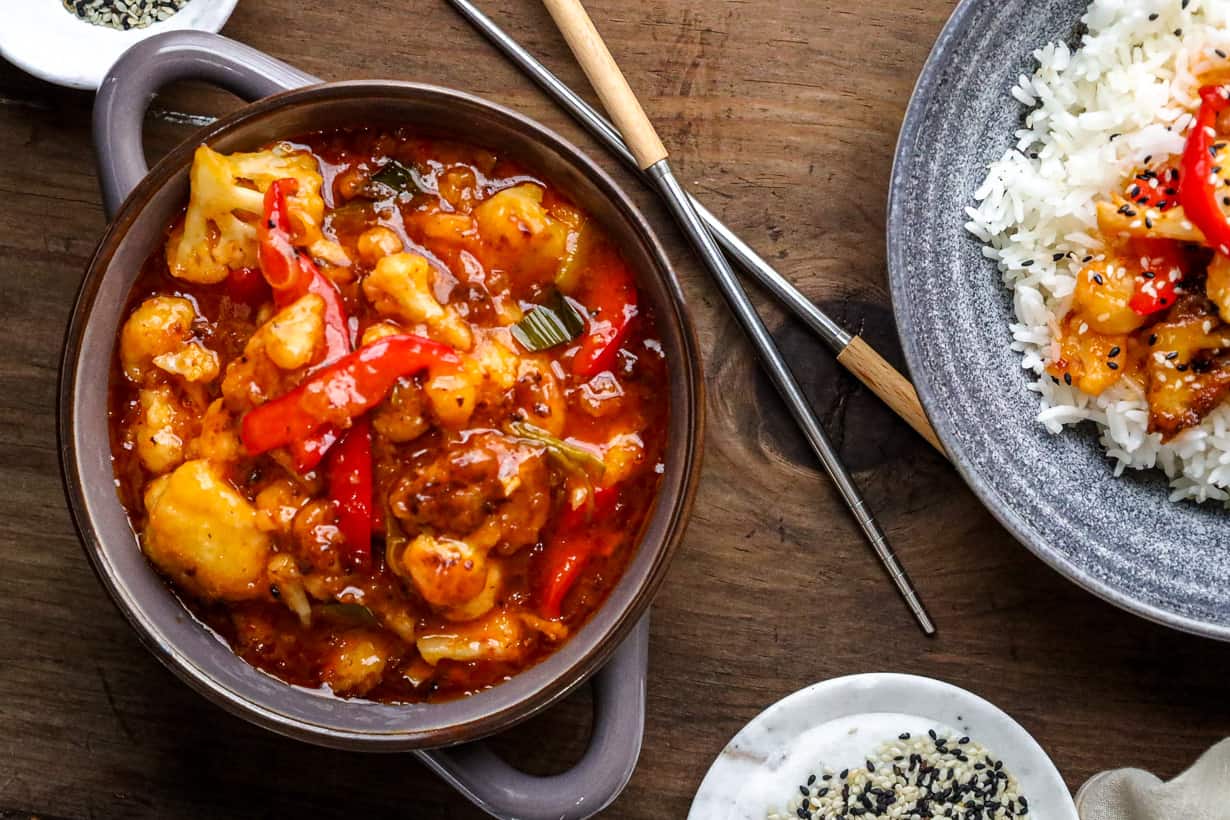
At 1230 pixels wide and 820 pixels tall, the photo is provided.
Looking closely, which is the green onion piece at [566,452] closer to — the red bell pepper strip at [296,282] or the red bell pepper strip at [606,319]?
the red bell pepper strip at [606,319]

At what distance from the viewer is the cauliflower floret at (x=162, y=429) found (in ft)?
6.77

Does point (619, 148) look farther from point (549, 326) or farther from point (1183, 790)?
point (1183, 790)

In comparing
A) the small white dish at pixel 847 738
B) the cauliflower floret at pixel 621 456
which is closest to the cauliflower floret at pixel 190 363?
the cauliflower floret at pixel 621 456

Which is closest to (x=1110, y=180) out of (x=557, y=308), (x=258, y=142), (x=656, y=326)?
(x=656, y=326)

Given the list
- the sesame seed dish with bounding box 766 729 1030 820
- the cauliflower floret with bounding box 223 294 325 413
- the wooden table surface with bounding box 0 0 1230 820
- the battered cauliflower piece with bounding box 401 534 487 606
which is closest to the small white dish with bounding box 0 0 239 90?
the wooden table surface with bounding box 0 0 1230 820

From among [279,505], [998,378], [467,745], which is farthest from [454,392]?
[998,378]

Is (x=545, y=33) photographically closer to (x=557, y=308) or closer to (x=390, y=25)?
(x=390, y=25)

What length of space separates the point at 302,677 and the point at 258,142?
1034mm

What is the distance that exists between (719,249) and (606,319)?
581 millimetres

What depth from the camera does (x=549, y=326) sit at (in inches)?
83.2

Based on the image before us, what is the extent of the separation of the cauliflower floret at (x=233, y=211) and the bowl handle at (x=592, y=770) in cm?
101

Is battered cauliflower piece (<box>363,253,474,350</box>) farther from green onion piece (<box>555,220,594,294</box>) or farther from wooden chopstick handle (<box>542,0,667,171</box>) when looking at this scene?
wooden chopstick handle (<box>542,0,667,171</box>)

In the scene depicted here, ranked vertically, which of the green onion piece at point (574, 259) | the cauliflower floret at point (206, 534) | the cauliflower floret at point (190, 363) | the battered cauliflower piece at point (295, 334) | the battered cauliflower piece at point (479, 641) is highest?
the green onion piece at point (574, 259)

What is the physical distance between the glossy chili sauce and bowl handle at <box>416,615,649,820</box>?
7.6 inches
